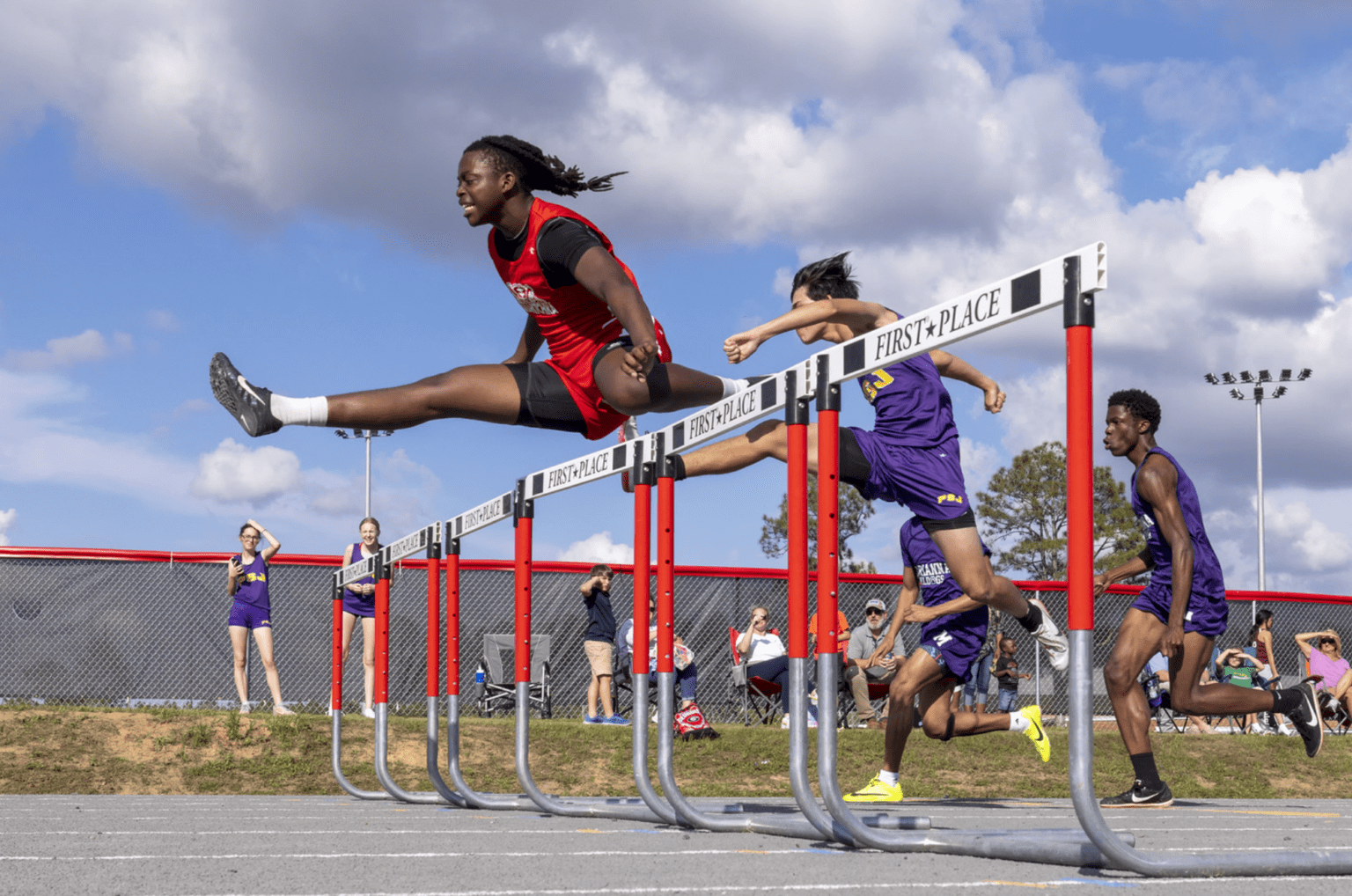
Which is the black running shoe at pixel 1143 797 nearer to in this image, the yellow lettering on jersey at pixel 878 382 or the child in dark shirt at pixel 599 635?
the yellow lettering on jersey at pixel 878 382

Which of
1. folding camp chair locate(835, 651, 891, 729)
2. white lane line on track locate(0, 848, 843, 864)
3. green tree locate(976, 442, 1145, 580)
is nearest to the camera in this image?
white lane line on track locate(0, 848, 843, 864)

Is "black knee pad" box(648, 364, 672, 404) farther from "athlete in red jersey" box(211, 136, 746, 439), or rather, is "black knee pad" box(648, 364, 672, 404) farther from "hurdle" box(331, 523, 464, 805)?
"hurdle" box(331, 523, 464, 805)

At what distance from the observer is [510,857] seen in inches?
151

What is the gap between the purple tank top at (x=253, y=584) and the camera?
12242 mm

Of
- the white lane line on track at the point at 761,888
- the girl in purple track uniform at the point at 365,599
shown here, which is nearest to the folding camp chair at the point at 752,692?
the girl in purple track uniform at the point at 365,599

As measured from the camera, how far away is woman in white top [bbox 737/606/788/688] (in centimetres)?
1297

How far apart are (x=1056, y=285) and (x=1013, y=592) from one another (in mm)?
3665

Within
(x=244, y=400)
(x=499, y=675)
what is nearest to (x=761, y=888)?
(x=244, y=400)

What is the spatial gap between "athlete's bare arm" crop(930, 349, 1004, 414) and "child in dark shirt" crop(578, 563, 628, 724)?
6.06 meters

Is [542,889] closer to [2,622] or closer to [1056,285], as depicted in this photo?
[1056,285]

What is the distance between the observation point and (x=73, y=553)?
45.9 ft

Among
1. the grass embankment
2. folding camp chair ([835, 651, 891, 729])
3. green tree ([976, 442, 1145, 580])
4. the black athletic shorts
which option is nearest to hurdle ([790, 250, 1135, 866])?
the black athletic shorts

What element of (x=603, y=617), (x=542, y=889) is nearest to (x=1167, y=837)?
(x=542, y=889)

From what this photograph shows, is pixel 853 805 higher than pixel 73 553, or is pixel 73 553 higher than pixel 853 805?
pixel 73 553
